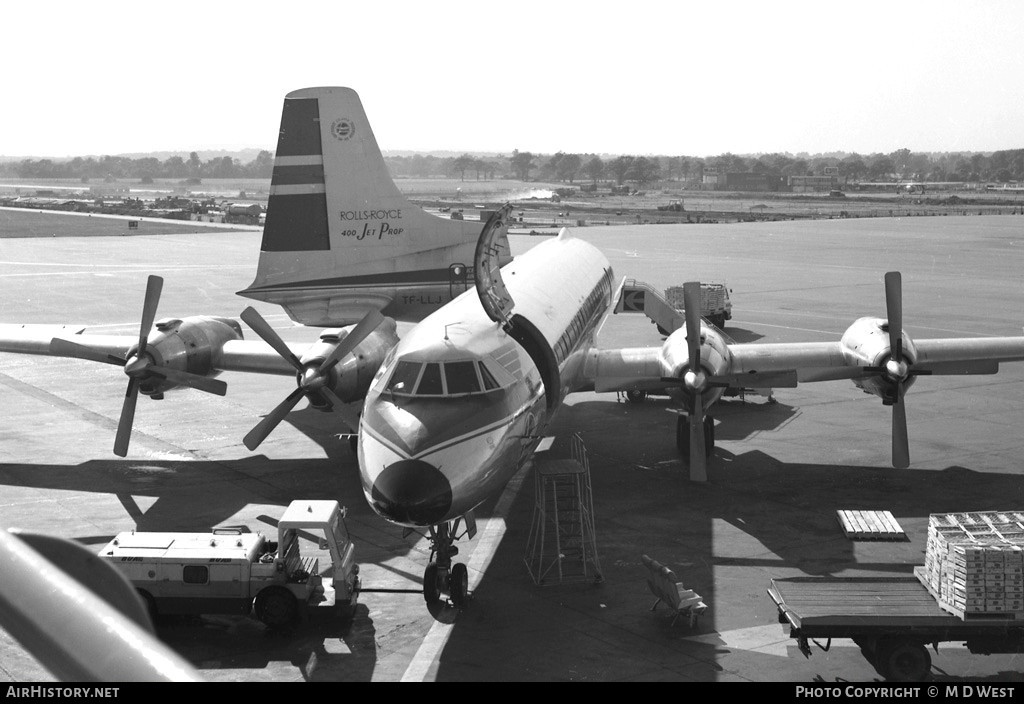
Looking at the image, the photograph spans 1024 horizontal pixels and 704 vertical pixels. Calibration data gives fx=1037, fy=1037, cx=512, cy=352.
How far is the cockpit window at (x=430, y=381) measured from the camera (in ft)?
55.8

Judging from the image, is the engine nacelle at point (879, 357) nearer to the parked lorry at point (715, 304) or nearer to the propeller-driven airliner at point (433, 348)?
the propeller-driven airliner at point (433, 348)

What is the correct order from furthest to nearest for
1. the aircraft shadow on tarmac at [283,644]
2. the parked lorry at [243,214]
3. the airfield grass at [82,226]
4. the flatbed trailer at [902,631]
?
1. the parked lorry at [243,214]
2. the airfield grass at [82,226]
3. the aircraft shadow on tarmac at [283,644]
4. the flatbed trailer at [902,631]

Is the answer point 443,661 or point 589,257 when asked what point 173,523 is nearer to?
point 443,661

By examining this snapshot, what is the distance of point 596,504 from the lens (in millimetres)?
22500

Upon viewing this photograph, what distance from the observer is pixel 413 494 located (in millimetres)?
15062

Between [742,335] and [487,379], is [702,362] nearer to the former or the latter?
[487,379]

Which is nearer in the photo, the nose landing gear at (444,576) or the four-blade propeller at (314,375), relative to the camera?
the nose landing gear at (444,576)

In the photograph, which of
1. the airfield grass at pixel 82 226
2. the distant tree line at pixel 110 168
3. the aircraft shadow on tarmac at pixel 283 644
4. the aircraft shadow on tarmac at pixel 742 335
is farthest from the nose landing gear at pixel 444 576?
the distant tree line at pixel 110 168

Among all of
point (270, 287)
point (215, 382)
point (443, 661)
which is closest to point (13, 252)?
point (270, 287)

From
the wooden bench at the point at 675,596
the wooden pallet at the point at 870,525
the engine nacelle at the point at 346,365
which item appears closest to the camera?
the wooden bench at the point at 675,596

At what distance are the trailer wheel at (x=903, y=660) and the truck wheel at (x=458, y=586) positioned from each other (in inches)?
254

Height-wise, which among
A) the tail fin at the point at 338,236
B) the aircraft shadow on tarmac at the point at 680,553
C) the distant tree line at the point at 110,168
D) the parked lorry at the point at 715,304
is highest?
the distant tree line at the point at 110,168

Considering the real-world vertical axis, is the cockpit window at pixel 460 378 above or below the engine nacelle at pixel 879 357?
above

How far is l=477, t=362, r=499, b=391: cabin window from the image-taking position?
56.9 feet
